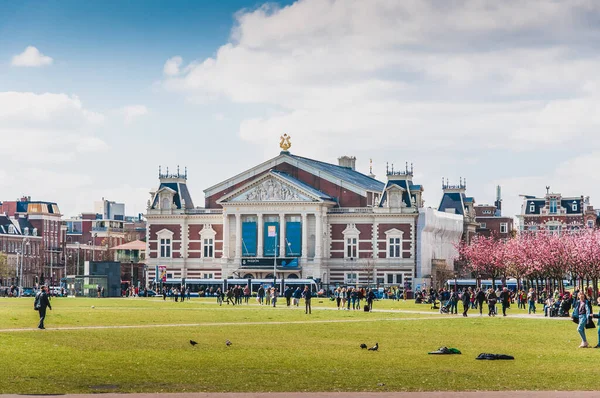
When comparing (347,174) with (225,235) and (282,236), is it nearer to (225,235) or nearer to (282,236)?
(282,236)

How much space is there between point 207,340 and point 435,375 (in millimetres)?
14674

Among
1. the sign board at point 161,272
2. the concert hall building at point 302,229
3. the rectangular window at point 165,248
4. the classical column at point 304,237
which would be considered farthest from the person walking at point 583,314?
the rectangular window at point 165,248

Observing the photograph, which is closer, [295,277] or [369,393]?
[369,393]

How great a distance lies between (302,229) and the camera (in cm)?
14900

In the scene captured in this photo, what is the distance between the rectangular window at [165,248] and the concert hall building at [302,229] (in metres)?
0.12

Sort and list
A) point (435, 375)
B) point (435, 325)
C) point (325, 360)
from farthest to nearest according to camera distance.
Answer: point (435, 325) < point (325, 360) < point (435, 375)

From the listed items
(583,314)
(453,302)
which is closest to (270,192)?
(453,302)

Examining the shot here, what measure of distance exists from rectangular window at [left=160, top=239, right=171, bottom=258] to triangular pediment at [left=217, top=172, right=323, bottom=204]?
1007 cm

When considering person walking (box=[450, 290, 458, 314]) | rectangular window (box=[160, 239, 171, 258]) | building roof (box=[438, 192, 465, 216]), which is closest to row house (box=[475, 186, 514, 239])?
building roof (box=[438, 192, 465, 216])

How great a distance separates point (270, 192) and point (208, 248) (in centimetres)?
1207

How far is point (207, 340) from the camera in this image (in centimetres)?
4553

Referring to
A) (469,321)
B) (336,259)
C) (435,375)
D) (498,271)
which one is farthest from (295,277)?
(435,375)

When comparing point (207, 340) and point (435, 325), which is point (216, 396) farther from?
point (435, 325)

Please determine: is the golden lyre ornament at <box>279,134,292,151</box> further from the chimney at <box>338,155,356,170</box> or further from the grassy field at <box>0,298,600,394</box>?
the grassy field at <box>0,298,600,394</box>
